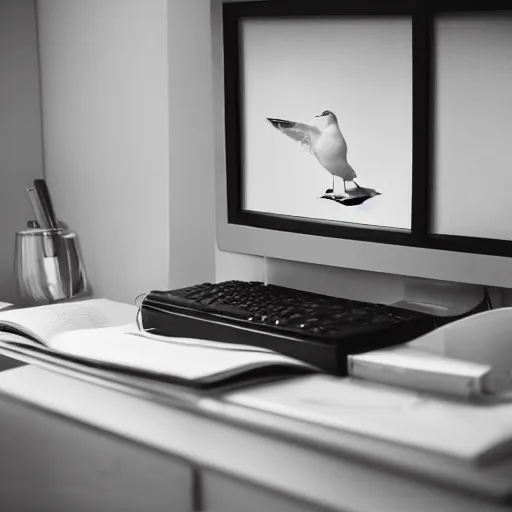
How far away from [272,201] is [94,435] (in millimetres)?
403

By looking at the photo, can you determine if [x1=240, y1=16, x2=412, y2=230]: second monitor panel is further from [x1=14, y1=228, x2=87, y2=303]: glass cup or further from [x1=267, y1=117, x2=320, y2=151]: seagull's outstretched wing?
[x1=14, y1=228, x2=87, y2=303]: glass cup

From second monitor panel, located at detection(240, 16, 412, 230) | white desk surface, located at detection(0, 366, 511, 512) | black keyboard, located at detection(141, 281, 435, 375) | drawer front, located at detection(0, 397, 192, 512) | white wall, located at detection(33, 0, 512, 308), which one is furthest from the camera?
white wall, located at detection(33, 0, 512, 308)

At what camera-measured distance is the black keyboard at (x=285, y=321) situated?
75 cm

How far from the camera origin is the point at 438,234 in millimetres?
848

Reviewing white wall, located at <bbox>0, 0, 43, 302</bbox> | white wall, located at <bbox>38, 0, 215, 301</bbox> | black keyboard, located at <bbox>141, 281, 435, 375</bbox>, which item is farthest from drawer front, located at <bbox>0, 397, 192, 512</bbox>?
white wall, located at <bbox>0, 0, 43, 302</bbox>

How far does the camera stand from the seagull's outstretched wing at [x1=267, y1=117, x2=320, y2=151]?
3.13ft

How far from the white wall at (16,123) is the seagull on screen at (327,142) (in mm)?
569

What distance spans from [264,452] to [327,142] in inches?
16.6

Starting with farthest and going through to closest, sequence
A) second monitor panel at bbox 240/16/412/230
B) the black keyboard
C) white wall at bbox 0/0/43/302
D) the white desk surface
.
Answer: white wall at bbox 0/0/43/302 → second monitor panel at bbox 240/16/412/230 → the black keyboard → the white desk surface

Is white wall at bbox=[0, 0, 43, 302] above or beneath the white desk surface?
above

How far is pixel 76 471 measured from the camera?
0.71 m

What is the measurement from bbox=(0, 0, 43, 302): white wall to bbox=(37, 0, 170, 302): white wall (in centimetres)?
2

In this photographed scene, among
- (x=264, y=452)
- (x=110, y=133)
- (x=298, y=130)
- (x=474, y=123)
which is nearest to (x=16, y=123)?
(x=110, y=133)

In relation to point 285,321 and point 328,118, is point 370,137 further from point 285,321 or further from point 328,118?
point 285,321
